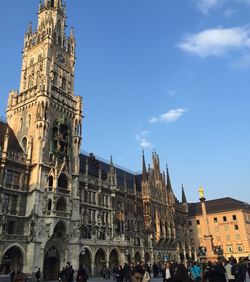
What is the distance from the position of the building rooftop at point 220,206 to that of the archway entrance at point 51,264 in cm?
5380

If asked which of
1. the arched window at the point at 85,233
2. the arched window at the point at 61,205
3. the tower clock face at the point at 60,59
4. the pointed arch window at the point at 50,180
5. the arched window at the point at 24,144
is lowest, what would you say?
the arched window at the point at 85,233

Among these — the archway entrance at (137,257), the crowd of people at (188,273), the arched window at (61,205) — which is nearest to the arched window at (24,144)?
the arched window at (61,205)

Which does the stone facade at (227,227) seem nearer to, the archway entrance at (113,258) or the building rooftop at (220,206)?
the building rooftop at (220,206)

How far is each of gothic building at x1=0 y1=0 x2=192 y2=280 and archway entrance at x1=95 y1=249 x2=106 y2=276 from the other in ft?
0.50

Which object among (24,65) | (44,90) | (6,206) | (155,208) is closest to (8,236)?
(6,206)

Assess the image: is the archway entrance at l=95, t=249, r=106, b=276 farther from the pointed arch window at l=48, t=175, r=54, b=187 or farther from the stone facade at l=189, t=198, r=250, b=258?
the stone facade at l=189, t=198, r=250, b=258

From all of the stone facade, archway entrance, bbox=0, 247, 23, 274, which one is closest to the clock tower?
archway entrance, bbox=0, 247, 23, 274

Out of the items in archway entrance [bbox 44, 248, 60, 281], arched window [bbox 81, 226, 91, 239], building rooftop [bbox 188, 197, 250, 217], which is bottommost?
archway entrance [bbox 44, 248, 60, 281]

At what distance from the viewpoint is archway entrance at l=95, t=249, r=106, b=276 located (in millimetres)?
47812

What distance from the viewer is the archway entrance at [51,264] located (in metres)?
40.1

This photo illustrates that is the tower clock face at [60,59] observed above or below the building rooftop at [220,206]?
above

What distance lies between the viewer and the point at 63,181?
147 ft

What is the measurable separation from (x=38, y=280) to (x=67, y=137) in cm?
2059

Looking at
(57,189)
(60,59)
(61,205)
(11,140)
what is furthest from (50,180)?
(60,59)
